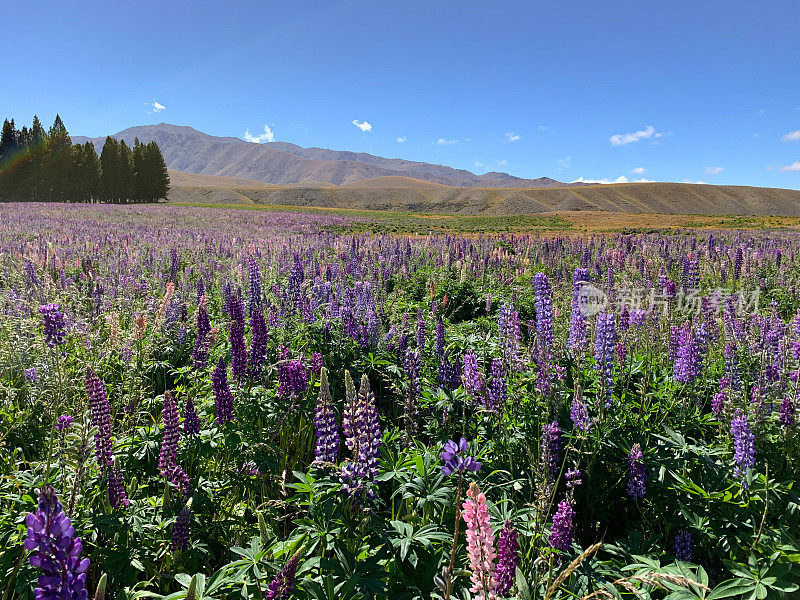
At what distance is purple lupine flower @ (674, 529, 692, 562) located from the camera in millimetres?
2902

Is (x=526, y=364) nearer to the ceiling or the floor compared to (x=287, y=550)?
nearer to the ceiling

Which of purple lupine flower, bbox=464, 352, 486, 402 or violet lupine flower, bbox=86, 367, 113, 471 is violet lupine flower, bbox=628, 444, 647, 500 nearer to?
purple lupine flower, bbox=464, 352, 486, 402

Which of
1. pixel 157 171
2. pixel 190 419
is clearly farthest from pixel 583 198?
pixel 190 419

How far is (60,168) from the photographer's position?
2813 inches

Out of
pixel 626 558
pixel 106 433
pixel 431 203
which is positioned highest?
pixel 431 203

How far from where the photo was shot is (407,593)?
2.13 m

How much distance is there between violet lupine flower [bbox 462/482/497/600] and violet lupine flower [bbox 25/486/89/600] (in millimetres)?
1139

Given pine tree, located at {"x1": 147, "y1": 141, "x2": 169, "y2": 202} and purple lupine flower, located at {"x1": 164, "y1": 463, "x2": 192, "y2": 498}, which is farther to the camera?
pine tree, located at {"x1": 147, "y1": 141, "x2": 169, "y2": 202}

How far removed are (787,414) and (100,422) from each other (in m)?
5.06

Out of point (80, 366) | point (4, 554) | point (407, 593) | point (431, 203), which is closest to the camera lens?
point (407, 593)

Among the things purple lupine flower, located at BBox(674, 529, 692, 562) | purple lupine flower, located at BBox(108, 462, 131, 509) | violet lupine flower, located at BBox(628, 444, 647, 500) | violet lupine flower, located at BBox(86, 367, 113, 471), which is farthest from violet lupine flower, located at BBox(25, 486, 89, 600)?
purple lupine flower, located at BBox(674, 529, 692, 562)

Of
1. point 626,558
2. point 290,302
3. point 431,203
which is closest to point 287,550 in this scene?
point 626,558

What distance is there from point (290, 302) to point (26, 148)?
9091 centimetres

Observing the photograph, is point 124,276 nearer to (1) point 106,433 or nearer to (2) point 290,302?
(2) point 290,302
